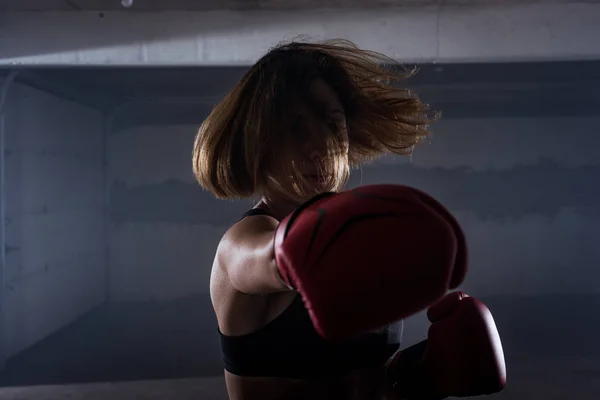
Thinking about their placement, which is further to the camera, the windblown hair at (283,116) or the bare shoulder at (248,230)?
the windblown hair at (283,116)

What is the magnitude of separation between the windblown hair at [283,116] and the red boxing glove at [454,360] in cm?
38

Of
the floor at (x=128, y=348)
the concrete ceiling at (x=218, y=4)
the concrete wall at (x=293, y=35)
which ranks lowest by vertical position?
the floor at (x=128, y=348)

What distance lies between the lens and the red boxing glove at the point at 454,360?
3.65ft

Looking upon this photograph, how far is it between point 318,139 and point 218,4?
110 inches

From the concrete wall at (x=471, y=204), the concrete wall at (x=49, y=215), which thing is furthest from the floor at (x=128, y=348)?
the concrete wall at (x=471, y=204)

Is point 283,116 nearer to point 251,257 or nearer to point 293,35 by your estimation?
point 251,257

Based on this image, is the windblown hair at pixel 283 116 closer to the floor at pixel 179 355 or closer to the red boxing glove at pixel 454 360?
the red boxing glove at pixel 454 360

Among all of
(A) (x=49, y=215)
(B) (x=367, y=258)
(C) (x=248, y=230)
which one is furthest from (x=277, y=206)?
(A) (x=49, y=215)

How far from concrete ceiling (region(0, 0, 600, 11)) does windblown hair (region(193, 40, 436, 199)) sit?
237cm

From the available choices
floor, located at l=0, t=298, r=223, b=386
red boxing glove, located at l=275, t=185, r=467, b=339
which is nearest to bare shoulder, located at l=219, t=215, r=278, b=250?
red boxing glove, located at l=275, t=185, r=467, b=339

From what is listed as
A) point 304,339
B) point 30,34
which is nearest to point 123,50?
point 30,34

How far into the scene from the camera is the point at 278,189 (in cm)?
100

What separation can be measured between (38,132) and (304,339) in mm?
4450

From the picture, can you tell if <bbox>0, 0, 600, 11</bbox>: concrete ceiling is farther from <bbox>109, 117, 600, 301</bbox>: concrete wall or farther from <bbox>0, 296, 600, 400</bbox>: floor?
<bbox>109, 117, 600, 301</bbox>: concrete wall
